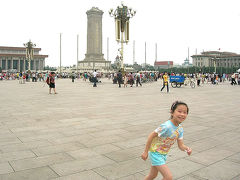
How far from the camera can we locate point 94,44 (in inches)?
3009

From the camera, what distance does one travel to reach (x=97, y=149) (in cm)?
494

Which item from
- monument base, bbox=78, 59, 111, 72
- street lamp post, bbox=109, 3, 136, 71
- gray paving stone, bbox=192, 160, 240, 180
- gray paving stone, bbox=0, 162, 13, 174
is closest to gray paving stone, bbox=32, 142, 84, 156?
gray paving stone, bbox=0, 162, 13, 174

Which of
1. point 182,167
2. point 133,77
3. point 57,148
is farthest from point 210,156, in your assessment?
point 133,77

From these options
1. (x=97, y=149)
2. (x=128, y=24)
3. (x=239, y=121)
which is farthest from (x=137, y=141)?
(x=128, y=24)

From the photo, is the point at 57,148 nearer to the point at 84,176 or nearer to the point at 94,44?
the point at 84,176

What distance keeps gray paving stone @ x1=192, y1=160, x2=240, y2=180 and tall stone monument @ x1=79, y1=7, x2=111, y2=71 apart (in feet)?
239

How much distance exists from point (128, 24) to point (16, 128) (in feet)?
91.6

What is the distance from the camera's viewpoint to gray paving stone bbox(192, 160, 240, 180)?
3730 mm

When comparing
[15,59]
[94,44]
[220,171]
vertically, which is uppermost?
[94,44]

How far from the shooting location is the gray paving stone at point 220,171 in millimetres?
3730

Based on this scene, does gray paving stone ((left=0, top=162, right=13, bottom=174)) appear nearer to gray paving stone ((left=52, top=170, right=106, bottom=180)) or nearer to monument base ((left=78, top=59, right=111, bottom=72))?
gray paving stone ((left=52, top=170, right=106, bottom=180))

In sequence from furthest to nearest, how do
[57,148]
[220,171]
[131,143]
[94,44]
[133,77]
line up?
[94,44], [133,77], [131,143], [57,148], [220,171]

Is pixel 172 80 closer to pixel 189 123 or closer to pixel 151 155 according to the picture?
pixel 189 123

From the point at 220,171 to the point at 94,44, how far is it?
74496 mm
